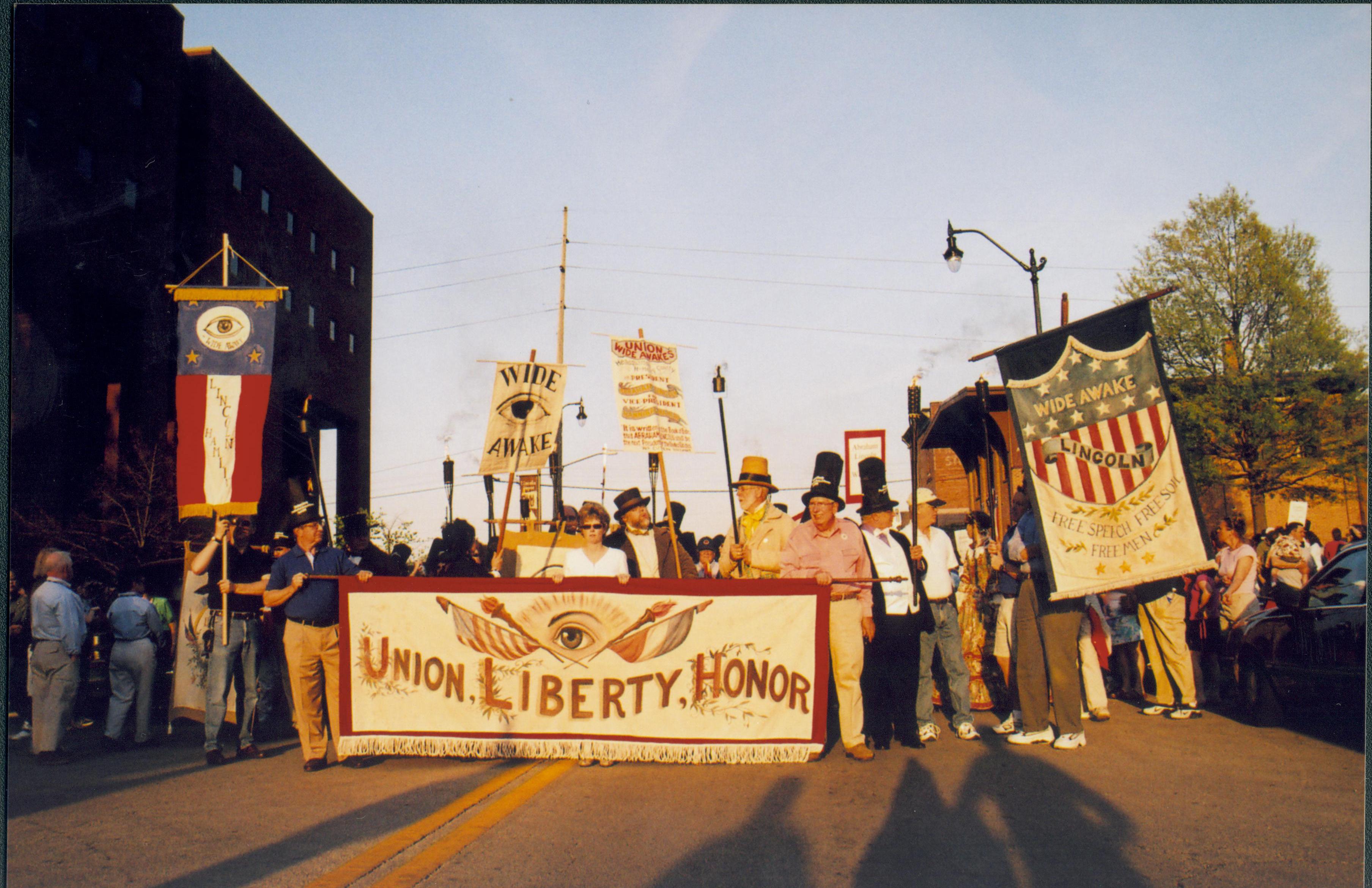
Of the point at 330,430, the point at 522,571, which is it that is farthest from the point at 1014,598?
the point at 330,430

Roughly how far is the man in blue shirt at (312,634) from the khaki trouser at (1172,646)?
275 inches

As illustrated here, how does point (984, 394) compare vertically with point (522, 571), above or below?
above

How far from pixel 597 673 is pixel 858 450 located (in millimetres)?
7611

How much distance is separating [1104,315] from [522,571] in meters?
5.91

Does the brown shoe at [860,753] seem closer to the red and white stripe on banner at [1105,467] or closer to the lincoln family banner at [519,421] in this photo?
the red and white stripe on banner at [1105,467]

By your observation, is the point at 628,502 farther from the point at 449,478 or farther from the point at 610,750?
the point at 449,478

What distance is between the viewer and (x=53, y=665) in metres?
8.25

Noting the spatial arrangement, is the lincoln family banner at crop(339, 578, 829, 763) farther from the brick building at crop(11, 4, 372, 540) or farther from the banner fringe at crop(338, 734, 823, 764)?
the brick building at crop(11, 4, 372, 540)

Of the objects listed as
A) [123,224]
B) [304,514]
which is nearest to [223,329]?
[304,514]

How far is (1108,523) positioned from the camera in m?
7.53

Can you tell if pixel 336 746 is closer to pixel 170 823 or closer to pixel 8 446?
pixel 170 823

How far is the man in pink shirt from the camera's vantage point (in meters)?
7.02

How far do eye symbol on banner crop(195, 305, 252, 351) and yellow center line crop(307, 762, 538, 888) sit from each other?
15.8 ft

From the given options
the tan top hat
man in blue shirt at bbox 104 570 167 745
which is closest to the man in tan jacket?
the tan top hat
